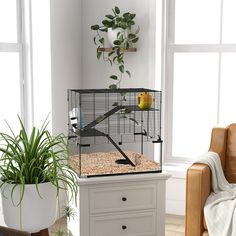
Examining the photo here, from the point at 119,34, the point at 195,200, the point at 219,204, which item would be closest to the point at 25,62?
the point at 119,34

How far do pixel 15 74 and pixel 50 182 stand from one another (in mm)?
1453

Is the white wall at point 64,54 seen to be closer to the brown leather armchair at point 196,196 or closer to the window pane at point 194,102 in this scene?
the window pane at point 194,102

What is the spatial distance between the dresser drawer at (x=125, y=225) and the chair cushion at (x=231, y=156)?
0.68 metres

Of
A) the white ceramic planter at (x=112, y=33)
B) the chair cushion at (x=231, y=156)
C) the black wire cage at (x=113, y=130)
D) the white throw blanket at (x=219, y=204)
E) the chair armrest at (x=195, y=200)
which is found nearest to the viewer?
the white throw blanket at (x=219, y=204)

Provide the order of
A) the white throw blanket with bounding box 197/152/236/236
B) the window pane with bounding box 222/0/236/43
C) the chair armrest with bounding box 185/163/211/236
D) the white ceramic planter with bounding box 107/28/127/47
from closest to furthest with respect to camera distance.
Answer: the white throw blanket with bounding box 197/152/236/236 < the chair armrest with bounding box 185/163/211/236 < the window pane with bounding box 222/0/236/43 < the white ceramic planter with bounding box 107/28/127/47

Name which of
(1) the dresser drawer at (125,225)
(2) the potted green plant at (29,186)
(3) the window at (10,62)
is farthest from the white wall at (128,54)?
(2) the potted green plant at (29,186)

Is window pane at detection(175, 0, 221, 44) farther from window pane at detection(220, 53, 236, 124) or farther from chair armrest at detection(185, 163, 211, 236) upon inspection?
chair armrest at detection(185, 163, 211, 236)

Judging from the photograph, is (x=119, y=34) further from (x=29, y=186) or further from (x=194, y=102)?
(x=29, y=186)

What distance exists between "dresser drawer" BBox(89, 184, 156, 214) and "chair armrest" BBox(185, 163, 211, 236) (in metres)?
0.24

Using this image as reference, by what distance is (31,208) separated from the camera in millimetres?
2582

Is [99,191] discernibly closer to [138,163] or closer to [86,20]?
[138,163]

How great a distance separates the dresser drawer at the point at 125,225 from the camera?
308 cm

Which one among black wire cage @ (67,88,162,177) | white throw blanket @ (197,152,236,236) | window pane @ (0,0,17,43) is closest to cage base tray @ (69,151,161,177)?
black wire cage @ (67,88,162,177)

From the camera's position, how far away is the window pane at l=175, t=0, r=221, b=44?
4039mm
